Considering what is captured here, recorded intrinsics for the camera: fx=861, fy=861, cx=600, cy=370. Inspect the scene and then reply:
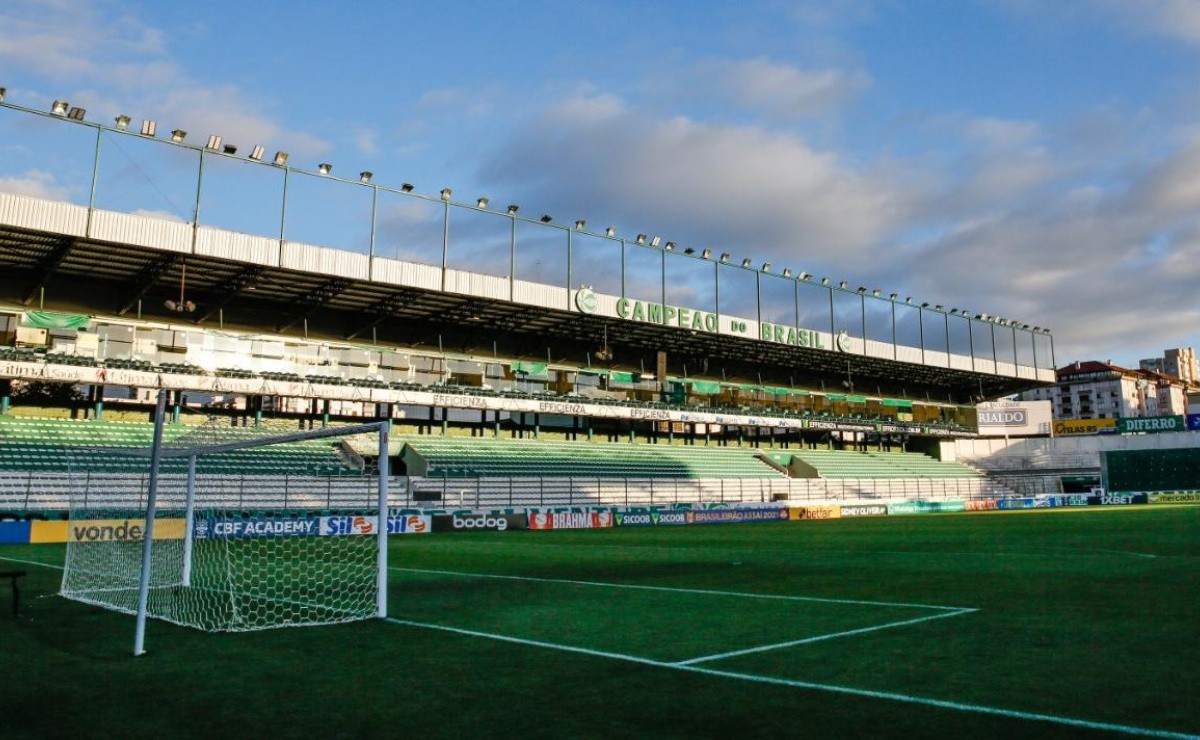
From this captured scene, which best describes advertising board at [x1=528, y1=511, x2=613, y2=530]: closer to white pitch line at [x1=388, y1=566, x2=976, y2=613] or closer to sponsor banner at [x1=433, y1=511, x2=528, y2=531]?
sponsor banner at [x1=433, y1=511, x2=528, y2=531]

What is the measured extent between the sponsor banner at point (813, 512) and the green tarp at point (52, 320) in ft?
124

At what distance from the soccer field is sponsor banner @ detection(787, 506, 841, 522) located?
115ft

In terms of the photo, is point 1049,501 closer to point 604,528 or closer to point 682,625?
point 604,528

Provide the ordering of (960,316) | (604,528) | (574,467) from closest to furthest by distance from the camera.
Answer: (604,528), (574,467), (960,316)

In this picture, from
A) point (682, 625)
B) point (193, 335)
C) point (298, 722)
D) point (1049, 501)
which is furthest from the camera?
point (1049, 501)

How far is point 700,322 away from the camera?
57219mm

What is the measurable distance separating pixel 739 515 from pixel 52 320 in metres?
34.8

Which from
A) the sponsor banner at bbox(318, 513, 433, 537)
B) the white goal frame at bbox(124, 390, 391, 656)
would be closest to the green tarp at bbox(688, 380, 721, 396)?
the sponsor banner at bbox(318, 513, 433, 537)

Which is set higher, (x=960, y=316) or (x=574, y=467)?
(x=960, y=316)

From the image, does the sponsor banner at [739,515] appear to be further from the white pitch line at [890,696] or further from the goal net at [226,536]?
the white pitch line at [890,696]

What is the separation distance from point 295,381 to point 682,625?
127ft

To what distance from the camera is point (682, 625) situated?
9.99 metres

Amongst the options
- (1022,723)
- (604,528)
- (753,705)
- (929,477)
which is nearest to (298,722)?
(753,705)

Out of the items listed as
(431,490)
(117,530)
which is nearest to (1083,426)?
(431,490)
